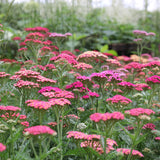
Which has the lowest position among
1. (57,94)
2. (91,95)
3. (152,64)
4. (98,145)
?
(98,145)

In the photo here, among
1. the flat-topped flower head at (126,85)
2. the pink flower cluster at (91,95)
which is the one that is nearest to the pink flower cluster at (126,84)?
the flat-topped flower head at (126,85)

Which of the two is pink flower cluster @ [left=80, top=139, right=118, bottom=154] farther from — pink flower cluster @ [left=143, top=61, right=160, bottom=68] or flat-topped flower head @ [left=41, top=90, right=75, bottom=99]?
pink flower cluster @ [left=143, top=61, right=160, bottom=68]

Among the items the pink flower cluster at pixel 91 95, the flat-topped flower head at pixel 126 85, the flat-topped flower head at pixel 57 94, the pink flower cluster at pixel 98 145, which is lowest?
the pink flower cluster at pixel 98 145

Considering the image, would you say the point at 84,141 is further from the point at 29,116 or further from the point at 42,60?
the point at 42,60

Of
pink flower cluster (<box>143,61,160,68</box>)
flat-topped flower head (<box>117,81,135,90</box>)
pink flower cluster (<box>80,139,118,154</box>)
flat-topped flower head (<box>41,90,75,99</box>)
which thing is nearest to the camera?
pink flower cluster (<box>80,139,118,154</box>)

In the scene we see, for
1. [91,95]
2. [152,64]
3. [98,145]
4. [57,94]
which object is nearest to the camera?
[98,145]

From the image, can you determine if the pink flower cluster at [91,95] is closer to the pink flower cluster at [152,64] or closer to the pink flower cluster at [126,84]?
the pink flower cluster at [126,84]

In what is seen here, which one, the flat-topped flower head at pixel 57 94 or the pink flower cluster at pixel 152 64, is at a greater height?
the pink flower cluster at pixel 152 64

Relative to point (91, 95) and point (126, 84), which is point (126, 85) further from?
point (91, 95)

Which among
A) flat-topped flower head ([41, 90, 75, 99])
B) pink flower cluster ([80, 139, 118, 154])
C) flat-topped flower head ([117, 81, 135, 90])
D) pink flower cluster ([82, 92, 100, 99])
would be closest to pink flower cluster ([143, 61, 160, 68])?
flat-topped flower head ([117, 81, 135, 90])

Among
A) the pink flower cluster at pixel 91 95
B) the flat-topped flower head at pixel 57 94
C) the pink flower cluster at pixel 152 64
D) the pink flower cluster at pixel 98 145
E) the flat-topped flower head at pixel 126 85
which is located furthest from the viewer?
the pink flower cluster at pixel 152 64

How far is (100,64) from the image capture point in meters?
4.23

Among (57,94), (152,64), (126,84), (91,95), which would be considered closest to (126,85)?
(126,84)

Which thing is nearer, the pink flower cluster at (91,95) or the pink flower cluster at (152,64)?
the pink flower cluster at (91,95)
